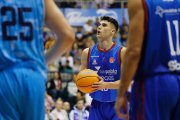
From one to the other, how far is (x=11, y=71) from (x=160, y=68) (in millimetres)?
1460

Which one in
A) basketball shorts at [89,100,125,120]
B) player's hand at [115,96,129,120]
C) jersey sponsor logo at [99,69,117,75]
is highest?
player's hand at [115,96,129,120]

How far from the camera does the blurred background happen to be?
16.7 meters

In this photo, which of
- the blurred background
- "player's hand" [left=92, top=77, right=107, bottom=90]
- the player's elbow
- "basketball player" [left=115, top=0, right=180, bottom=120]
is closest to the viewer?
the player's elbow

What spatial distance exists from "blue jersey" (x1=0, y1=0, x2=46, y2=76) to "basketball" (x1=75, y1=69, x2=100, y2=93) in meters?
4.11

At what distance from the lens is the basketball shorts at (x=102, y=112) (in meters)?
8.71

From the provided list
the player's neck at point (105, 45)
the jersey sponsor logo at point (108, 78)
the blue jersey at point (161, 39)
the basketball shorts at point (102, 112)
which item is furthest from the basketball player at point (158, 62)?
the player's neck at point (105, 45)

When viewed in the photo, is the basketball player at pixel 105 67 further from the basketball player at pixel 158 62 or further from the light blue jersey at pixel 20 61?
the light blue jersey at pixel 20 61

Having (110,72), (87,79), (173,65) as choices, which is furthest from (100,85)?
(173,65)

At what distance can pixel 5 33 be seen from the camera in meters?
4.43

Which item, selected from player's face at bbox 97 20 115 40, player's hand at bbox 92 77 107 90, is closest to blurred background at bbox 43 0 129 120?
player's face at bbox 97 20 115 40

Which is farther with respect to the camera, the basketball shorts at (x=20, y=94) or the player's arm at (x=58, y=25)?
the player's arm at (x=58, y=25)

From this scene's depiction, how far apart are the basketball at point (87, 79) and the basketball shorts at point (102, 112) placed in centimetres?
33

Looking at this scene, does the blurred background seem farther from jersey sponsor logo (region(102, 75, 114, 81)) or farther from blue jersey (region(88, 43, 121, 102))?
jersey sponsor logo (region(102, 75, 114, 81))

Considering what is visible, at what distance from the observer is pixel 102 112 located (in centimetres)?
875
